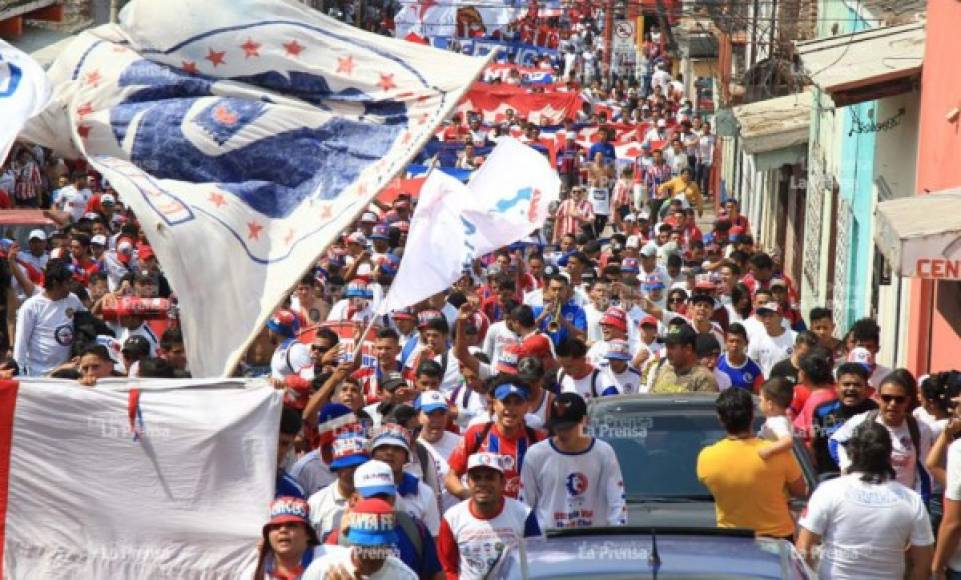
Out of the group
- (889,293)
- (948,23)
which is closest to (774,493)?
(948,23)

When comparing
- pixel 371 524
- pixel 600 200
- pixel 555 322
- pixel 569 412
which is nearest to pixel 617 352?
pixel 555 322

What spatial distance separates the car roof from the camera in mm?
7281

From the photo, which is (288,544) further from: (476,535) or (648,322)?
(648,322)

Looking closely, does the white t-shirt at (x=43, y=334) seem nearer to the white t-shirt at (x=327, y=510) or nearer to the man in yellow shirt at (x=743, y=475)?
the white t-shirt at (x=327, y=510)

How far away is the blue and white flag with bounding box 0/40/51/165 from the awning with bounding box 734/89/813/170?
60.2 feet

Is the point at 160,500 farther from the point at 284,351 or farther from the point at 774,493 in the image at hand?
the point at 284,351

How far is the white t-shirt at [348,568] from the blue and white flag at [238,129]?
3241 mm

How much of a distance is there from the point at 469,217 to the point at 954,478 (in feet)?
21.4

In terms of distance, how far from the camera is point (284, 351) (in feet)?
47.0

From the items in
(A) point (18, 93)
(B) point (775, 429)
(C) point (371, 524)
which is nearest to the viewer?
(C) point (371, 524)

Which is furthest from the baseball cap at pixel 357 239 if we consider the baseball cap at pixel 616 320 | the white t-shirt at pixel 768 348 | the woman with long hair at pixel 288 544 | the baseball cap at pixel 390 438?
the woman with long hair at pixel 288 544

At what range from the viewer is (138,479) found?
9.85 metres

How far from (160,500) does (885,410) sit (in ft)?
12.2

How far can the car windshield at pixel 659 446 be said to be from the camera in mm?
11062
